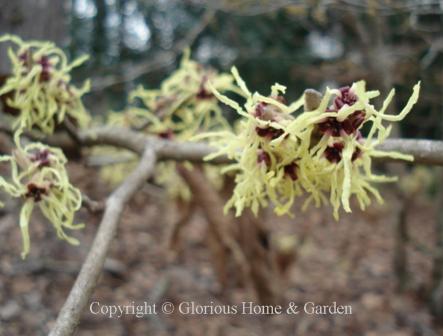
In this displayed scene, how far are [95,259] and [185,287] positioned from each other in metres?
1.49

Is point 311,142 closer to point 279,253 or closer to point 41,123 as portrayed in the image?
point 41,123

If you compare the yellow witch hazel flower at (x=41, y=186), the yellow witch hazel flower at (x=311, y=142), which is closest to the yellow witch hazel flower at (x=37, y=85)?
the yellow witch hazel flower at (x=41, y=186)

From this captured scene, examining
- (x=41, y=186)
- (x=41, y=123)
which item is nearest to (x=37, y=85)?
(x=41, y=123)

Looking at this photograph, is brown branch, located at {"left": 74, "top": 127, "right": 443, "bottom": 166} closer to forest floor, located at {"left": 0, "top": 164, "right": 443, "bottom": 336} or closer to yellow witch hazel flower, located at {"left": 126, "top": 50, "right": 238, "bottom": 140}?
yellow witch hazel flower, located at {"left": 126, "top": 50, "right": 238, "bottom": 140}

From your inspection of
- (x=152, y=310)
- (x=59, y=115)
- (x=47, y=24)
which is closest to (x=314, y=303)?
(x=152, y=310)

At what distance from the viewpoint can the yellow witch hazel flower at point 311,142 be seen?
0.71 metres

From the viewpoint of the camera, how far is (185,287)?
223cm

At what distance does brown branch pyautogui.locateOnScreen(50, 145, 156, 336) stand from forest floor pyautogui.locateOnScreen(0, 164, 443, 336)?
76 cm

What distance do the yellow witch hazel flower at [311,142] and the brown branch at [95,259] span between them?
0.27m

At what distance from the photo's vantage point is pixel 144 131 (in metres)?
1.47

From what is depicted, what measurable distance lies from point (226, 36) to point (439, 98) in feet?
8.42

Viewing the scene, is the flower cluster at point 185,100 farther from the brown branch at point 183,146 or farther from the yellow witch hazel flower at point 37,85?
the yellow witch hazel flower at point 37,85

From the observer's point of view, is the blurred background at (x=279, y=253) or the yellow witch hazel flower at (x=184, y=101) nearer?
the yellow witch hazel flower at (x=184, y=101)

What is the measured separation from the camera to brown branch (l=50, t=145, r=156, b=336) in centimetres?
71
